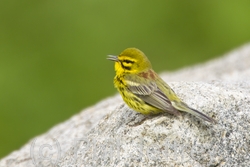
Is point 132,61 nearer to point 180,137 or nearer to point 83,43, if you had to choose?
point 180,137

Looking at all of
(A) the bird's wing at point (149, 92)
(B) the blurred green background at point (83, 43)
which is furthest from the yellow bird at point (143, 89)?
(B) the blurred green background at point (83, 43)

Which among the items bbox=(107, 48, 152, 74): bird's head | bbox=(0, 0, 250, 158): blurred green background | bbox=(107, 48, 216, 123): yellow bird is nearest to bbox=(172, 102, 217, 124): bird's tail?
bbox=(107, 48, 216, 123): yellow bird

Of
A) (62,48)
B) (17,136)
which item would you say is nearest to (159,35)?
(62,48)

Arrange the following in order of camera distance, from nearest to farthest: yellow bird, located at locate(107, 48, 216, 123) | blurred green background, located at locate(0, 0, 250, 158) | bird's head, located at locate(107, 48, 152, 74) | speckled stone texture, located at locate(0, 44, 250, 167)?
speckled stone texture, located at locate(0, 44, 250, 167)
yellow bird, located at locate(107, 48, 216, 123)
bird's head, located at locate(107, 48, 152, 74)
blurred green background, located at locate(0, 0, 250, 158)

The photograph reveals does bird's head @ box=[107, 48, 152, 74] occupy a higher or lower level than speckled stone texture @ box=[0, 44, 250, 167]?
higher

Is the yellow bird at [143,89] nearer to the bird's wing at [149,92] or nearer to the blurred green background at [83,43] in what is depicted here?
the bird's wing at [149,92]

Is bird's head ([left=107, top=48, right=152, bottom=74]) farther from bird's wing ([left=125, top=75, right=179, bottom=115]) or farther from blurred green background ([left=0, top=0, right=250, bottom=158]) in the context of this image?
blurred green background ([left=0, top=0, right=250, bottom=158])
